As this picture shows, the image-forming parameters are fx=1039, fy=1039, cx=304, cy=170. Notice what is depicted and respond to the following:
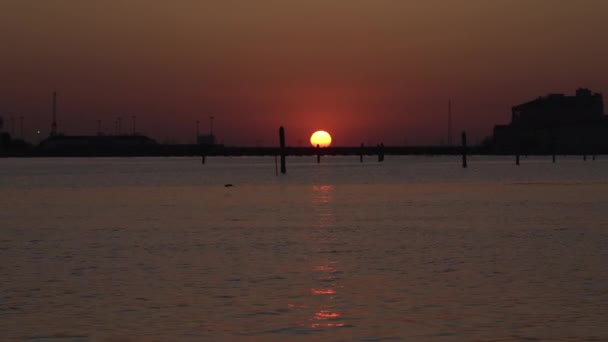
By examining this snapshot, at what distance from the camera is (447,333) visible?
493 inches

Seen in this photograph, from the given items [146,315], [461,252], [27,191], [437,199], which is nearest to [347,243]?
[461,252]

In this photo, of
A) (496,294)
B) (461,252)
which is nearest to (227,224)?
(461,252)

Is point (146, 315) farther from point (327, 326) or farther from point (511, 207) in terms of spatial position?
point (511, 207)

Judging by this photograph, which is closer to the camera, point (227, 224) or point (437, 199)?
point (227, 224)

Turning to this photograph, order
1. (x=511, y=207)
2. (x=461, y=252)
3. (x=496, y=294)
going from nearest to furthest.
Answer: (x=496, y=294), (x=461, y=252), (x=511, y=207)

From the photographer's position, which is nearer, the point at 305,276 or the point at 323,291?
the point at 323,291

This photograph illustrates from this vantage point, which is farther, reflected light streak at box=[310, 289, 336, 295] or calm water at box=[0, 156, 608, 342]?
reflected light streak at box=[310, 289, 336, 295]

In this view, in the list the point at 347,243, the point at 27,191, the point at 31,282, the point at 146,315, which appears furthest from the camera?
the point at 27,191

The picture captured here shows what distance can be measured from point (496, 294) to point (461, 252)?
6.12 meters

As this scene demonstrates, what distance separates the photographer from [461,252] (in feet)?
71.3

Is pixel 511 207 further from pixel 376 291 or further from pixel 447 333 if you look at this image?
pixel 447 333

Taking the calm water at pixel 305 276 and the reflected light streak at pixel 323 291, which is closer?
the calm water at pixel 305 276

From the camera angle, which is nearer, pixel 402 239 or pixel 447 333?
pixel 447 333

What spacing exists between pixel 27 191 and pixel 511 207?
28.3 meters
